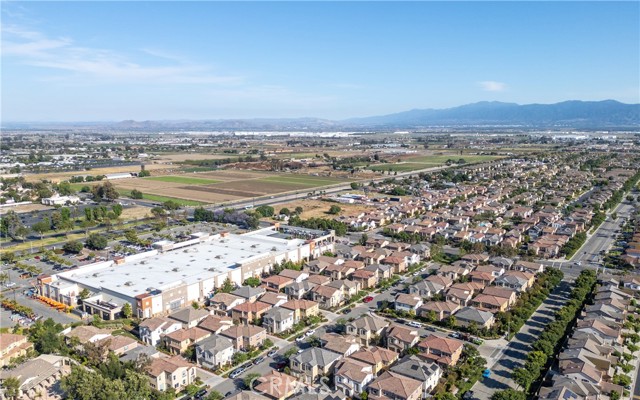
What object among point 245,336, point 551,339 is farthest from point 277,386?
point 551,339

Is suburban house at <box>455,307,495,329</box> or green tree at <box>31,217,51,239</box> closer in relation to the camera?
suburban house at <box>455,307,495,329</box>

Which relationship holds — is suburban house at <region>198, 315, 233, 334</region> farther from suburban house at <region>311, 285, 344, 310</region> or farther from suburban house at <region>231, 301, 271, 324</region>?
suburban house at <region>311, 285, 344, 310</region>

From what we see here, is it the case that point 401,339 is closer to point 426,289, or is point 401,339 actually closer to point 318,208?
point 426,289

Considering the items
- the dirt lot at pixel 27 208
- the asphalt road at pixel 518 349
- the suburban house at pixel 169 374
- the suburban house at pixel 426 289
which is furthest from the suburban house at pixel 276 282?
the dirt lot at pixel 27 208

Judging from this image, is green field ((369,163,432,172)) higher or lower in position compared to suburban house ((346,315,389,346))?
higher

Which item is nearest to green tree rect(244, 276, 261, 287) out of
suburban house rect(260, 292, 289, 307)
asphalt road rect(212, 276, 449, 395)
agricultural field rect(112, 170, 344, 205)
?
suburban house rect(260, 292, 289, 307)

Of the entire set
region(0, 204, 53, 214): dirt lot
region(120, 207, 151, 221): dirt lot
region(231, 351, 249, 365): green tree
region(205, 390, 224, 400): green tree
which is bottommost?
region(231, 351, 249, 365): green tree
